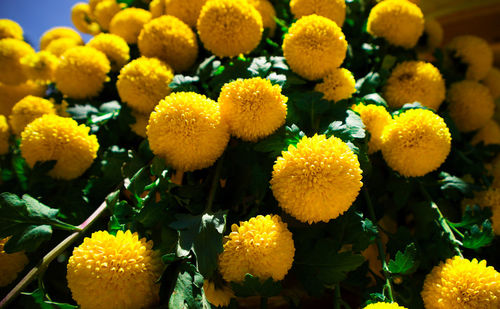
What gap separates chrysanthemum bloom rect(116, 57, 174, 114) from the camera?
68 cm

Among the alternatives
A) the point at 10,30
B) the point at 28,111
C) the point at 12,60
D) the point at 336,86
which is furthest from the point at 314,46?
the point at 10,30

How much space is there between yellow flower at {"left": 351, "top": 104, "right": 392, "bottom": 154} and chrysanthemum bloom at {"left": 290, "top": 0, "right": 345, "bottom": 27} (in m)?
0.24

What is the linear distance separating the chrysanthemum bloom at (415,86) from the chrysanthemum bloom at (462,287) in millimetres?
368

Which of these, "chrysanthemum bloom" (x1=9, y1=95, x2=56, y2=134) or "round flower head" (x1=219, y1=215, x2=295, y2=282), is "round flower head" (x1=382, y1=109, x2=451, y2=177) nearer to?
"round flower head" (x1=219, y1=215, x2=295, y2=282)

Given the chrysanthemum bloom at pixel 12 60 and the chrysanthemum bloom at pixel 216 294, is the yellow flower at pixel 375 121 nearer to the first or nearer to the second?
the chrysanthemum bloom at pixel 216 294

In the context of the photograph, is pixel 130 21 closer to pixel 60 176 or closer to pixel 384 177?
pixel 60 176

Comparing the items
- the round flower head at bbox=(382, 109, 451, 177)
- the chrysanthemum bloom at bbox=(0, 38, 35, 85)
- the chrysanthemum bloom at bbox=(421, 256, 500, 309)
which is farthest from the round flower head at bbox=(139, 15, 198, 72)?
the chrysanthemum bloom at bbox=(421, 256, 500, 309)

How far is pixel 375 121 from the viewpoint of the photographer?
2.15 feet

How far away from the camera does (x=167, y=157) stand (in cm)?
56

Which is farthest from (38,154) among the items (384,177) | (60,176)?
(384,177)

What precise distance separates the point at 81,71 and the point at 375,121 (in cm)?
62

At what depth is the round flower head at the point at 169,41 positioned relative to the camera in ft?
2.46

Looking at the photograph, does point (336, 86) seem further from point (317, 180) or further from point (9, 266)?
point (9, 266)

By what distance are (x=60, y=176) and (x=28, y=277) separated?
0.20 m
